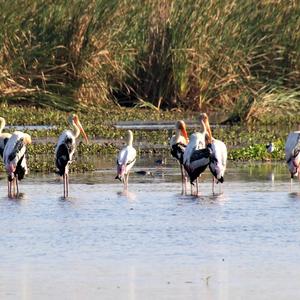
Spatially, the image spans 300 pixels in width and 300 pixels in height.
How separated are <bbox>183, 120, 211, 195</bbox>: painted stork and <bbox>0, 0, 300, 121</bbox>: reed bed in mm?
9536

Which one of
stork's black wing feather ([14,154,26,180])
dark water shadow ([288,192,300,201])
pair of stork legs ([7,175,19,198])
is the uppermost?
stork's black wing feather ([14,154,26,180])

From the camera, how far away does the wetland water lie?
9.02 metres

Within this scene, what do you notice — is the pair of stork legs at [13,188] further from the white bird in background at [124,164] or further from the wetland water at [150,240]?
the white bird in background at [124,164]

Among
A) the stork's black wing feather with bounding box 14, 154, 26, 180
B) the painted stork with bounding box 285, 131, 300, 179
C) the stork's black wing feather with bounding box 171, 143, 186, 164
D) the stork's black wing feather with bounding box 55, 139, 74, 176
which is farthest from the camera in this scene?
the stork's black wing feather with bounding box 171, 143, 186, 164

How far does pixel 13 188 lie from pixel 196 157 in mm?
2103

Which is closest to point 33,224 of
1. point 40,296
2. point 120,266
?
point 120,266

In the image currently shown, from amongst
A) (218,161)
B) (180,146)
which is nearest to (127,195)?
Result: (218,161)

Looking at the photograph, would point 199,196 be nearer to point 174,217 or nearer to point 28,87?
point 174,217

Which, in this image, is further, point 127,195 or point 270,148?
point 270,148

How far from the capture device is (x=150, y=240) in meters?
11.3

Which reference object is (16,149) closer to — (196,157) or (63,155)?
(63,155)

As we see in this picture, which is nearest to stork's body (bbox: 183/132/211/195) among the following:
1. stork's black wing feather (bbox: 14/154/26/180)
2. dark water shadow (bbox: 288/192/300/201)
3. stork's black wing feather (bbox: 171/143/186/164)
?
stork's black wing feather (bbox: 171/143/186/164)

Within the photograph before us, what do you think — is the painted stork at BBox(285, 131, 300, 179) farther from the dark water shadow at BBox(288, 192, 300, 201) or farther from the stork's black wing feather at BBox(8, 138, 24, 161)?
the stork's black wing feather at BBox(8, 138, 24, 161)

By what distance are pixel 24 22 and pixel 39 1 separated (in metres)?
0.64
